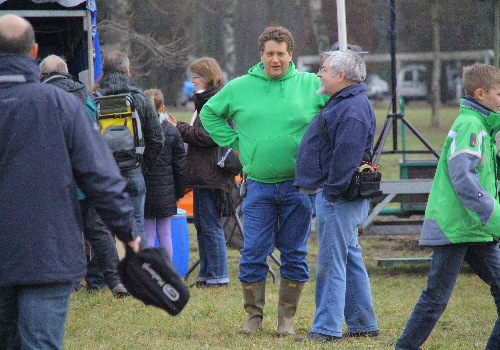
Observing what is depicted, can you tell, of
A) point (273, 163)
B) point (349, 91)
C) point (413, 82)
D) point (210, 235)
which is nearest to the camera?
point (349, 91)

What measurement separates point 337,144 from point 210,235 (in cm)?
244

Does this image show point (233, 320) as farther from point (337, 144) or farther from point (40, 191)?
point (40, 191)

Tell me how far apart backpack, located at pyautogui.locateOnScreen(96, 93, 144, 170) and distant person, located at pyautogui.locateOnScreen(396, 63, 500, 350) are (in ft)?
8.56

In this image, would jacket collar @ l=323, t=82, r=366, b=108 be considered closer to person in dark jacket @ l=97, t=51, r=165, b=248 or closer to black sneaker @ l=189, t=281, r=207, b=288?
person in dark jacket @ l=97, t=51, r=165, b=248

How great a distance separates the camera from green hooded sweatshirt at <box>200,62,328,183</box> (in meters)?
4.29

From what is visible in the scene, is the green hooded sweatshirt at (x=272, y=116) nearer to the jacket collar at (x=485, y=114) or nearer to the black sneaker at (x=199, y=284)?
the jacket collar at (x=485, y=114)

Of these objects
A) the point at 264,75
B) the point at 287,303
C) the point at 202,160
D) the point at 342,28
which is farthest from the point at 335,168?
the point at 202,160

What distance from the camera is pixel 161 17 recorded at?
13578 millimetres

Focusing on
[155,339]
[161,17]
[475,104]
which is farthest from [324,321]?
[161,17]

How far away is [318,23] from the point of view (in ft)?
56.4

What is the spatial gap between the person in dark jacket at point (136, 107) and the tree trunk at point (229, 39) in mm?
9503

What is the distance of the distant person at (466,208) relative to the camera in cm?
348

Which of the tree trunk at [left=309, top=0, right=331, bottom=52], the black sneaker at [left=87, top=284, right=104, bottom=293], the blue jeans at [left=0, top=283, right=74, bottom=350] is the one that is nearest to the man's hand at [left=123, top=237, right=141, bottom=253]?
the blue jeans at [left=0, top=283, right=74, bottom=350]

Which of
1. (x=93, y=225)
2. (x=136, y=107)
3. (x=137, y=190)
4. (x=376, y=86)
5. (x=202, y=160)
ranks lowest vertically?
(x=376, y=86)
